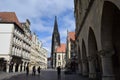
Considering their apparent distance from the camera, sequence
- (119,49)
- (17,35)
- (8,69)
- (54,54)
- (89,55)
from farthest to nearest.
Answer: (54,54)
(17,35)
(8,69)
(89,55)
(119,49)

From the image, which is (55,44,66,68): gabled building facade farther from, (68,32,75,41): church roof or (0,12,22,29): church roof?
(0,12,22,29): church roof

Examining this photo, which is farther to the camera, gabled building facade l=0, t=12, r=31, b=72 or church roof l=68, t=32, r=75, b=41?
church roof l=68, t=32, r=75, b=41

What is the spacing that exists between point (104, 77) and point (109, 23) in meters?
3.69

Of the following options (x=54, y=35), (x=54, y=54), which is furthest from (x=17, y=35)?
(x=54, y=35)

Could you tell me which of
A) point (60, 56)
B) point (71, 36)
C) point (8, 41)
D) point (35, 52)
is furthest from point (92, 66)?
point (60, 56)

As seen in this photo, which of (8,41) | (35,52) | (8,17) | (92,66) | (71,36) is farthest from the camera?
(35,52)

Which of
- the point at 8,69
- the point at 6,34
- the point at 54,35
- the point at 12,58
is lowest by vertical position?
the point at 8,69

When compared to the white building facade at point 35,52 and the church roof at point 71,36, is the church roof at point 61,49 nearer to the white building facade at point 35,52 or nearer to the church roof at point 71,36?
the white building facade at point 35,52

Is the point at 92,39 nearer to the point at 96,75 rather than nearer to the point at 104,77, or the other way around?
the point at 96,75

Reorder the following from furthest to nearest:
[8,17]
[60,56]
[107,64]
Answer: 1. [60,56]
2. [8,17]
3. [107,64]

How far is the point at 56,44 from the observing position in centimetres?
11412

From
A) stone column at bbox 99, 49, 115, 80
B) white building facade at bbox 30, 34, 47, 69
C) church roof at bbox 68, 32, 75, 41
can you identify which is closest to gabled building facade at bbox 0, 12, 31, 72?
white building facade at bbox 30, 34, 47, 69

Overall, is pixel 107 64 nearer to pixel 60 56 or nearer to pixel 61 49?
pixel 60 56

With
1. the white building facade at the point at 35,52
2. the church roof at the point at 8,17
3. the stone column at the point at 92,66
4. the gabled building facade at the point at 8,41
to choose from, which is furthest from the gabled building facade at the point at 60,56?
the stone column at the point at 92,66
